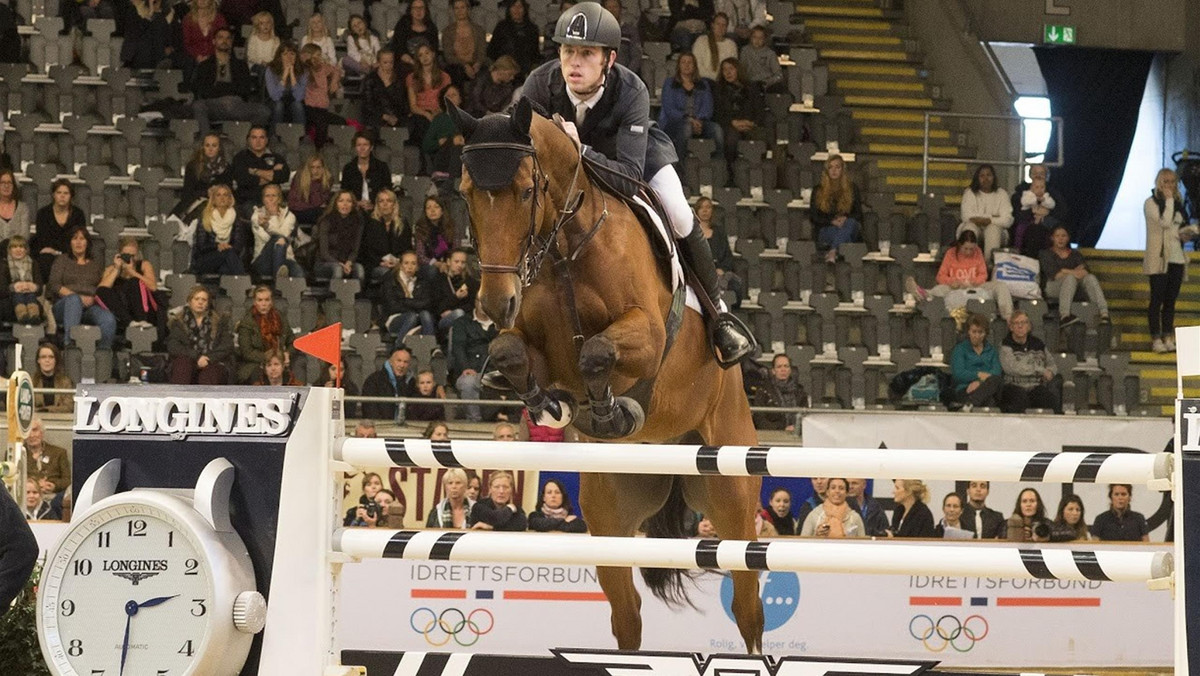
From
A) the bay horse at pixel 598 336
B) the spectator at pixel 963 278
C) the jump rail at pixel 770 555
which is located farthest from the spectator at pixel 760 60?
the jump rail at pixel 770 555

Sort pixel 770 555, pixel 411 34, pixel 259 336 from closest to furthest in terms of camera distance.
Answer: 1. pixel 770 555
2. pixel 259 336
3. pixel 411 34

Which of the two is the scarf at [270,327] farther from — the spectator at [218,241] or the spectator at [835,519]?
the spectator at [835,519]

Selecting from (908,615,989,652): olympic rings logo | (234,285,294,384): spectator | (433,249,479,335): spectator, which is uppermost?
(433,249,479,335): spectator

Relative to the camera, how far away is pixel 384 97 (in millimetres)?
13172

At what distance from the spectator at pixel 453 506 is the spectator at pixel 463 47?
511 centimetres

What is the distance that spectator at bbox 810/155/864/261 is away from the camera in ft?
42.7

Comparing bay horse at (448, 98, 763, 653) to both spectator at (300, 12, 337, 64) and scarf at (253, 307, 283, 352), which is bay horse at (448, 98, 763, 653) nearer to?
scarf at (253, 307, 283, 352)

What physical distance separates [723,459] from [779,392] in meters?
7.56

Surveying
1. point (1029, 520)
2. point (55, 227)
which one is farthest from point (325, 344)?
point (55, 227)

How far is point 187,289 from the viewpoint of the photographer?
37.1 ft

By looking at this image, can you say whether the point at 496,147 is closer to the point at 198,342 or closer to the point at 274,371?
the point at 274,371

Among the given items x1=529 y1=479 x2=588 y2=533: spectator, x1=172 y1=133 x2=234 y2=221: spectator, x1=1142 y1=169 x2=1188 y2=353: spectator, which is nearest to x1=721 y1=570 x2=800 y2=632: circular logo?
x1=529 y1=479 x2=588 y2=533: spectator

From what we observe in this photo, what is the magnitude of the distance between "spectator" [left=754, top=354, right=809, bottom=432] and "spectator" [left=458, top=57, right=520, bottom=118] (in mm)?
3395

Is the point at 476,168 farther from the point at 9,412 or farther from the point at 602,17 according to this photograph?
the point at 9,412
